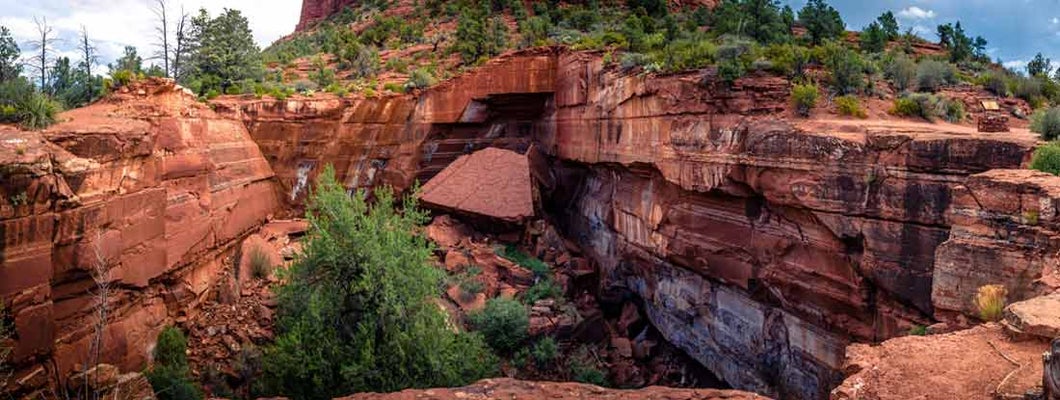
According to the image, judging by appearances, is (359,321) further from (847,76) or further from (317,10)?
(317,10)

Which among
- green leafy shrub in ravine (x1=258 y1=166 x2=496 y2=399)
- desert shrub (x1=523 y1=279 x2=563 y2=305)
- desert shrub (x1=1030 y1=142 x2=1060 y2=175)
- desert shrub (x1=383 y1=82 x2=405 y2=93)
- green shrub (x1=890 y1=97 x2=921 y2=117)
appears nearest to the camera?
desert shrub (x1=1030 y1=142 x2=1060 y2=175)

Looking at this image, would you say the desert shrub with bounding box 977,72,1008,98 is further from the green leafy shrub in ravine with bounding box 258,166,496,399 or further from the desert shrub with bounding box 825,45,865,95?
the green leafy shrub in ravine with bounding box 258,166,496,399

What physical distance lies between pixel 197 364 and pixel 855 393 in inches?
466

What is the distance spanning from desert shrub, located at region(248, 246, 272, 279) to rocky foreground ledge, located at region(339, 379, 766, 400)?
9.58 meters

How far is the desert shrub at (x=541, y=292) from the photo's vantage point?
16.4m

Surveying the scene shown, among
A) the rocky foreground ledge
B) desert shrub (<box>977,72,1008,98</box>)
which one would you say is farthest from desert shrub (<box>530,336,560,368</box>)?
desert shrub (<box>977,72,1008,98</box>)

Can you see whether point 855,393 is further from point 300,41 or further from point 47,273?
point 300,41

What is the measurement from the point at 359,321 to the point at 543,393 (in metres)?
5.69

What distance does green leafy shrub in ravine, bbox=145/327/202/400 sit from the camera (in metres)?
A: 11.3

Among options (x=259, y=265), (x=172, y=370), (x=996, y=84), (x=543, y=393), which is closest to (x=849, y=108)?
(x=996, y=84)

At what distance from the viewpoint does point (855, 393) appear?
5441 mm

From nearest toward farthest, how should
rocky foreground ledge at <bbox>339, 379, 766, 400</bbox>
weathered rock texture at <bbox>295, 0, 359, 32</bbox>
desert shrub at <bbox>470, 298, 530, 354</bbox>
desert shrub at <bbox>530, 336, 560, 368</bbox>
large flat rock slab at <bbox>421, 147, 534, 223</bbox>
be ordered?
rocky foreground ledge at <bbox>339, 379, 766, 400</bbox> < desert shrub at <bbox>530, 336, 560, 368</bbox> < desert shrub at <bbox>470, 298, 530, 354</bbox> < large flat rock slab at <bbox>421, 147, 534, 223</bbox> < weathered rock texture at <bbox>295, 0, 359, 32</bbox>

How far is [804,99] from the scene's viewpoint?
43.5 feet

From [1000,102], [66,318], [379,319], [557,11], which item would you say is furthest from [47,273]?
[557,11]
